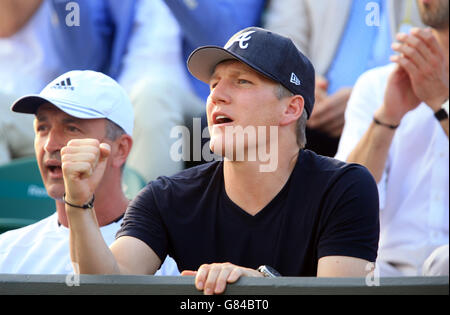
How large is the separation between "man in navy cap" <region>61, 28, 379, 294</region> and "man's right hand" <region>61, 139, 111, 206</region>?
0.01 metres

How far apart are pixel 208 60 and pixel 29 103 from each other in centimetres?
59

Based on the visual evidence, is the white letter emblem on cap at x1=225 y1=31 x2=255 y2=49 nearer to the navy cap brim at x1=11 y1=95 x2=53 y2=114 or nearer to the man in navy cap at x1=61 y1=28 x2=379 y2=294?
the man in navy cap at x1=61 y1=28 x2=379 y2=294

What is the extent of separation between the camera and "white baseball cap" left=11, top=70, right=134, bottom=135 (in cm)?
213

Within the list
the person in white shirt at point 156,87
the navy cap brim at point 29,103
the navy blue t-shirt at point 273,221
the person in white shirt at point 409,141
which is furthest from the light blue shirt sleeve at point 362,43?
the navy cap brim at point 29,103

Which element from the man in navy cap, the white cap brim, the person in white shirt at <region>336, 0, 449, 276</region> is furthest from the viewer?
the person in white shirt at <region>336, 0, 449, 276</region>

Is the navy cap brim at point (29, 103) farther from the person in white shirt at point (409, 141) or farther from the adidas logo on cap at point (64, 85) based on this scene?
the person in white shirt at point (409, 141)

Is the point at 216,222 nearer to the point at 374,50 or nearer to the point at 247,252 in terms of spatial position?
the point at 247,252

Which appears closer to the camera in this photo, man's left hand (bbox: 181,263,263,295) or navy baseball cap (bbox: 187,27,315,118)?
man's left hand (bbox: 181,263,263,295)

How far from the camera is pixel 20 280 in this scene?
4.50 ft

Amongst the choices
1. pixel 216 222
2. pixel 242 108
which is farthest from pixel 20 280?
pixel 242 108

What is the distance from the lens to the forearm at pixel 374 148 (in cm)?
245

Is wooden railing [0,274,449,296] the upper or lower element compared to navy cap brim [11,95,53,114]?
lower

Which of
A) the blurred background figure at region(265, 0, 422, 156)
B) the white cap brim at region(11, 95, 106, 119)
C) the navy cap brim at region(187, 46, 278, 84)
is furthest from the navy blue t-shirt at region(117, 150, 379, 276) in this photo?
the blurred background figure at region(265, 0, 422, 156)

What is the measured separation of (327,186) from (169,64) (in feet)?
4.11
